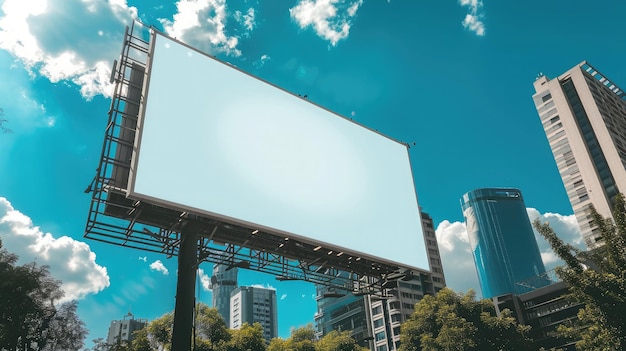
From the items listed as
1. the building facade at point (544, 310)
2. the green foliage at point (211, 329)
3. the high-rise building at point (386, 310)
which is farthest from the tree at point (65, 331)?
the building facade at point (544, 310)

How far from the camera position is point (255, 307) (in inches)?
6122

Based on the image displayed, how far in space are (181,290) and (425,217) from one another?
222ft

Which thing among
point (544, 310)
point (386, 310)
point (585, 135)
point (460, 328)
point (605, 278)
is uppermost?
point (585, 135)

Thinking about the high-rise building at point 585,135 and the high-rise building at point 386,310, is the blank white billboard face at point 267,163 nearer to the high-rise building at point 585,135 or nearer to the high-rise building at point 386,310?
the high-rise building at point 386,310

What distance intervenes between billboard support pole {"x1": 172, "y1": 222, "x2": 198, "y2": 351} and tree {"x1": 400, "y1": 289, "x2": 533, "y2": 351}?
68.9 ft

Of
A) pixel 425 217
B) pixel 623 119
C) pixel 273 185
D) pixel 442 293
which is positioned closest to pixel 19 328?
pixel 273 185

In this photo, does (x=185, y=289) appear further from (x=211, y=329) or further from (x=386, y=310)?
(x=386, y=310)

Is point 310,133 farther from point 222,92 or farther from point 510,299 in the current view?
point 510,299

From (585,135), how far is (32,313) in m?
64.7

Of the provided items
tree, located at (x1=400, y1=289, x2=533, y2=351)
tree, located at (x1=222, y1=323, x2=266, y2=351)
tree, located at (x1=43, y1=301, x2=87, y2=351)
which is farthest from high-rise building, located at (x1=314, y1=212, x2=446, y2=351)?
tree, located at (x1=43, y1=301, x2=87, y2=351)

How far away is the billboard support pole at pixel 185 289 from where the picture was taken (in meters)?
13.1

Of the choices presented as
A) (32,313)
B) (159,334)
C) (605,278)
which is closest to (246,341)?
(159,334)

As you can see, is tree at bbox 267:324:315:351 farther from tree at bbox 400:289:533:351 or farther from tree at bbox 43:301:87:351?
tree at bbox 43:301:87:351

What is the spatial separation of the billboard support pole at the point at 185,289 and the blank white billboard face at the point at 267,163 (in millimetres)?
1445
